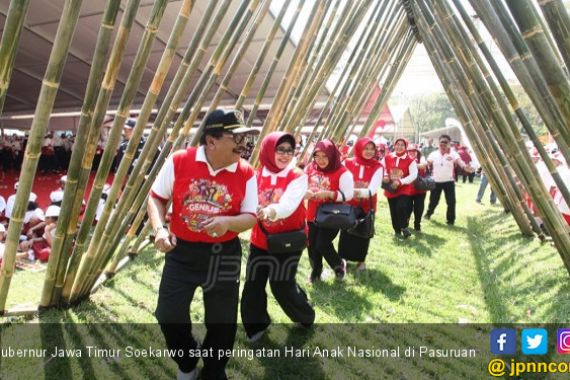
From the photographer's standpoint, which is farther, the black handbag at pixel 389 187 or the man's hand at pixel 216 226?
the black handbag at pixel 389 187

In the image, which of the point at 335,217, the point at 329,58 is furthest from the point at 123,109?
the point at 329,58

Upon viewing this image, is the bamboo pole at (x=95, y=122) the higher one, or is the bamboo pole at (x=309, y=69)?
the bamboo pole at (x=309, y=69)

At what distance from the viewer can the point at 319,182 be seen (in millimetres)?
3408

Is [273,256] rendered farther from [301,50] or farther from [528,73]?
[301,50]

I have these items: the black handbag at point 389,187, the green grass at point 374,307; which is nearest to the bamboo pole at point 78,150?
the green grass at point 374,307

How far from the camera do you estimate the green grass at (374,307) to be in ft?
7.34

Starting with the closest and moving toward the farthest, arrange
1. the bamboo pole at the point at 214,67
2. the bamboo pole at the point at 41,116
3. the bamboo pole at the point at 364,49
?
the bamboo pole at the point at 41,116 → the bamboo pole at the point at 214,67 → the bamboo pole at the point at 364,49

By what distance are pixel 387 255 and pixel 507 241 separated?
1946 mm

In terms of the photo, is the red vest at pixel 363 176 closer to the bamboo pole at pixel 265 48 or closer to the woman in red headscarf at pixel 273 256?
the bamboo pole at pixel 265 48

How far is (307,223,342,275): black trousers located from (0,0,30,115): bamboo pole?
233cm

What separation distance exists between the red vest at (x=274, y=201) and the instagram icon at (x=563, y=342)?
1720mm

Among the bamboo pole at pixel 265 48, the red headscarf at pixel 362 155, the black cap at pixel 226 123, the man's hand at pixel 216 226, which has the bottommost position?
the man's hand at pixel 216 226

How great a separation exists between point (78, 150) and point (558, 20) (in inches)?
87.5

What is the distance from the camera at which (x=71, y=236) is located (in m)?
2.48
